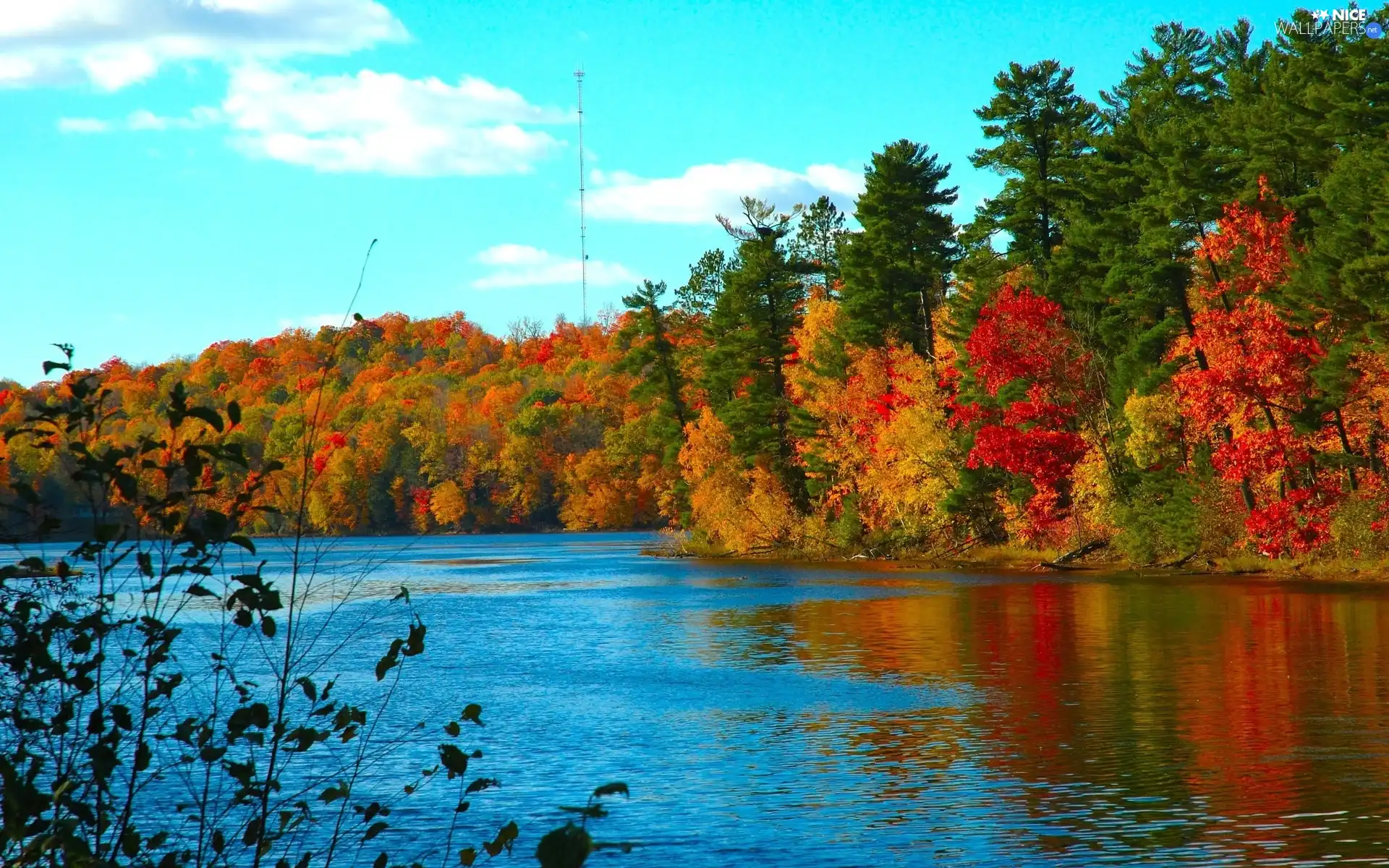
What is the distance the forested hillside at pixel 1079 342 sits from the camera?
4106cm

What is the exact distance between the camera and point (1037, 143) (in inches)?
2261

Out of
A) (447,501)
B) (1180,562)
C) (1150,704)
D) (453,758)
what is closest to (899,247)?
(1180,562)

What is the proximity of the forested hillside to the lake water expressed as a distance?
19.5 feet

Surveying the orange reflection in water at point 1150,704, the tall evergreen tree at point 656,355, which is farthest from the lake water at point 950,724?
the tall evergreen tree at point 656,355

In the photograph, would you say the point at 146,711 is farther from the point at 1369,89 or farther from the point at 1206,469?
the point at 1206,469

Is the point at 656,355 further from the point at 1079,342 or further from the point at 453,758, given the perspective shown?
the point at 453,758

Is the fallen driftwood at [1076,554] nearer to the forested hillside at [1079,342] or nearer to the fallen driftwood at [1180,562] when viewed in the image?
the forested hillside at [1079,342]

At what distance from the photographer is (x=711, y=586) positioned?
51906 mm

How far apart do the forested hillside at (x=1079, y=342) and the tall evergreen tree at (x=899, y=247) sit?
0.13 m

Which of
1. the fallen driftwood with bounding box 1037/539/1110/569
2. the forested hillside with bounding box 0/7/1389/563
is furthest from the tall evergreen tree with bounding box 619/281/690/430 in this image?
the fallen driftwood with bounding box 1037/539/1110/569

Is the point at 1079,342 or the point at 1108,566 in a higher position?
the point at 1079,342

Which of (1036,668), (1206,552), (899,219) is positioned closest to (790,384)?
(899,219)

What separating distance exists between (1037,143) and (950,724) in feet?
137

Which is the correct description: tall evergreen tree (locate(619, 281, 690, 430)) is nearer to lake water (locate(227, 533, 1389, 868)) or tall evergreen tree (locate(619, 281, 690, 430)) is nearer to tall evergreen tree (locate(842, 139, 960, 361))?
tall evergreen tree (locate(842, 139, 960, 361))
